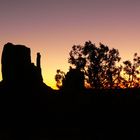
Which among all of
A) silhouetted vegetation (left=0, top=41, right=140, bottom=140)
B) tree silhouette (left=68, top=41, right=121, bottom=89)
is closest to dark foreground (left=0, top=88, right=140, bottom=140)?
silhouetted vegetation (left=0, top=41, right=140, bottom=140)

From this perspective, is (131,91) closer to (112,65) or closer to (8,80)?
(8,80)

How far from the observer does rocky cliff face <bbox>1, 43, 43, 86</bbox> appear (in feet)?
93.7

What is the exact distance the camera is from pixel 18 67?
95.9ft

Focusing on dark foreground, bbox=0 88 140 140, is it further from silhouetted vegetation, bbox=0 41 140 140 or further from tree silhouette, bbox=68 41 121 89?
tree silhouette, bbox=68 41 121 89

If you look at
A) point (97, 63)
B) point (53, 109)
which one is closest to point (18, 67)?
point (53, 109)

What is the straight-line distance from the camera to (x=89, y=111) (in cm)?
2534

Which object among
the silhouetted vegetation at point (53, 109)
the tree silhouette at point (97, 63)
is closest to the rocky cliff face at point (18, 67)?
the silhouetted vegetation at point (53, 109)

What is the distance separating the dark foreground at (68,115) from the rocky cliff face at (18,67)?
0.96 m

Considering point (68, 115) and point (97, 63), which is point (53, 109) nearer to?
point (68, 115)

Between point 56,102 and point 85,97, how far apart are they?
2.21 metres

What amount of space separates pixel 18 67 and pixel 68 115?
6.12m

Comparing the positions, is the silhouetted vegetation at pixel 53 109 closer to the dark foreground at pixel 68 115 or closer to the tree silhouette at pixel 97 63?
the dark foreground at pixel 68 115

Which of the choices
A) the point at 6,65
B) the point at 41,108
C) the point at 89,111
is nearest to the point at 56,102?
the point at 41,108

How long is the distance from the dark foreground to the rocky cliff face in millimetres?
958
